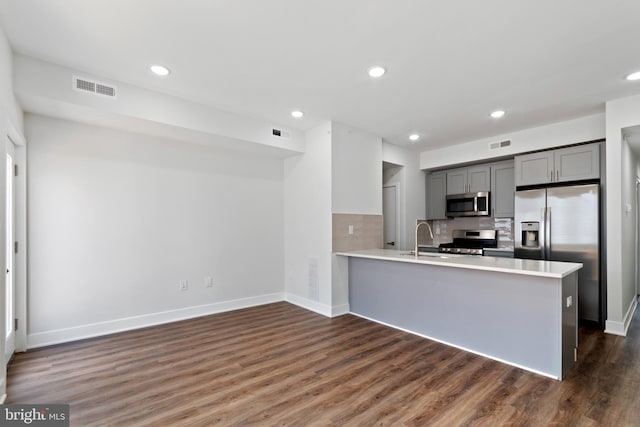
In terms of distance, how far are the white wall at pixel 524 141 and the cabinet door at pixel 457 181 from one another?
0.27 metres

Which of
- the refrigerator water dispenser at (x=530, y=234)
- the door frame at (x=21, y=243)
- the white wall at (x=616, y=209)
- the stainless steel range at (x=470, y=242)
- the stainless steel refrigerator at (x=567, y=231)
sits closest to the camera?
the door frame at (x=21, y=243)

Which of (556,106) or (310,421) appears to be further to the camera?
(556,106)

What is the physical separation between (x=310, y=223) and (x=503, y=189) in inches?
129

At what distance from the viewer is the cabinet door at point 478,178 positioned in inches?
209

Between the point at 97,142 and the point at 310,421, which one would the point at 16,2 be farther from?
the point at 310,421

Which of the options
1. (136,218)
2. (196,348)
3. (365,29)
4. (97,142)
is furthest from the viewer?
(136,218)

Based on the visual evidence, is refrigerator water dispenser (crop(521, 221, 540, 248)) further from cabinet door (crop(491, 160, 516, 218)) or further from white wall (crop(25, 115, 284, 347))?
white wall (crop(25, 115, 284, 347))

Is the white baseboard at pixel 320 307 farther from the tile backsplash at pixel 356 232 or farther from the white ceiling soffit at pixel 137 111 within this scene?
the white ceiling soffit at pixel 137 111

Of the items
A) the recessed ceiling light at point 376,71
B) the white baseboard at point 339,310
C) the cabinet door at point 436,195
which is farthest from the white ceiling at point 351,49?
the white baseboard at point 339,310

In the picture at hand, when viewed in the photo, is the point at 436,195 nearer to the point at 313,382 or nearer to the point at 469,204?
the point at 469,204

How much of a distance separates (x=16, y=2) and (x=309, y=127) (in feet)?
10.3

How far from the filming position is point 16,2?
2033 mm

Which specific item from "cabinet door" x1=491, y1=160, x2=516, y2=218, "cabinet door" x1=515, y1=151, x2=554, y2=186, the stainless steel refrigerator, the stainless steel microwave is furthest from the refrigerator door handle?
the stainless steel microwave

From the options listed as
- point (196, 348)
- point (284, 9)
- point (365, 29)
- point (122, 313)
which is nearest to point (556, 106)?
point (365, 29)
